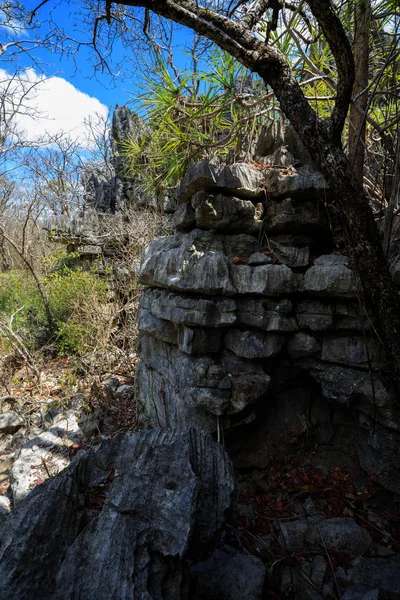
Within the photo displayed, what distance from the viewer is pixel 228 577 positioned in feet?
6.55

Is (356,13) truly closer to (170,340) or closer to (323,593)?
(170,340)

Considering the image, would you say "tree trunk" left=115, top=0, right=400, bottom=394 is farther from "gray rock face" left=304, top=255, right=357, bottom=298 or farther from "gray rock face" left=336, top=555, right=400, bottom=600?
"gray rock face" left=336, top=555, right=400, bottom=600

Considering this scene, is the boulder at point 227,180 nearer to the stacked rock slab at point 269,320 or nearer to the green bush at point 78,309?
the stacked rock slab at point 269,320

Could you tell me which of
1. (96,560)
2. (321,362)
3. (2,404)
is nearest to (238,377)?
(321,362)

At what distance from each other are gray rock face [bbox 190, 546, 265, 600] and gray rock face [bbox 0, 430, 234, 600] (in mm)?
328

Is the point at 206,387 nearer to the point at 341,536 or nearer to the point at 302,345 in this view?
the point at 302,345

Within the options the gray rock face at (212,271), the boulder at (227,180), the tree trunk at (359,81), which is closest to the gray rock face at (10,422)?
the gray rock face at (212,271)

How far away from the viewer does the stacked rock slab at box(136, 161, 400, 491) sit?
2.73 m

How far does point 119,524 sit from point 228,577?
Answer: 837mm

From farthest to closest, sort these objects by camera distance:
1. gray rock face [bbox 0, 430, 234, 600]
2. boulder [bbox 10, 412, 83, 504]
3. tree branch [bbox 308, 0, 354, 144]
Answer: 1. boulder [bbox 10, 412, 83, 504]
2. tree branch [bbox 308, 0, 354, 144]
3. gray rock face [bbox 0, 430, 234, 600]

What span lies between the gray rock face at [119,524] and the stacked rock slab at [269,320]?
1.02 meters

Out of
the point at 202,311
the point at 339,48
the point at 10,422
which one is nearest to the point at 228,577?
the point at 202,311

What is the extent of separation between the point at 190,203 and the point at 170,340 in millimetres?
1398

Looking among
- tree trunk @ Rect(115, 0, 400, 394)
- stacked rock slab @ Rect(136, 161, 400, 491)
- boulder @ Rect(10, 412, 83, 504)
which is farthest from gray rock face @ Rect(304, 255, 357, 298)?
boulder @ Rect(10, 412, 83, 504)
